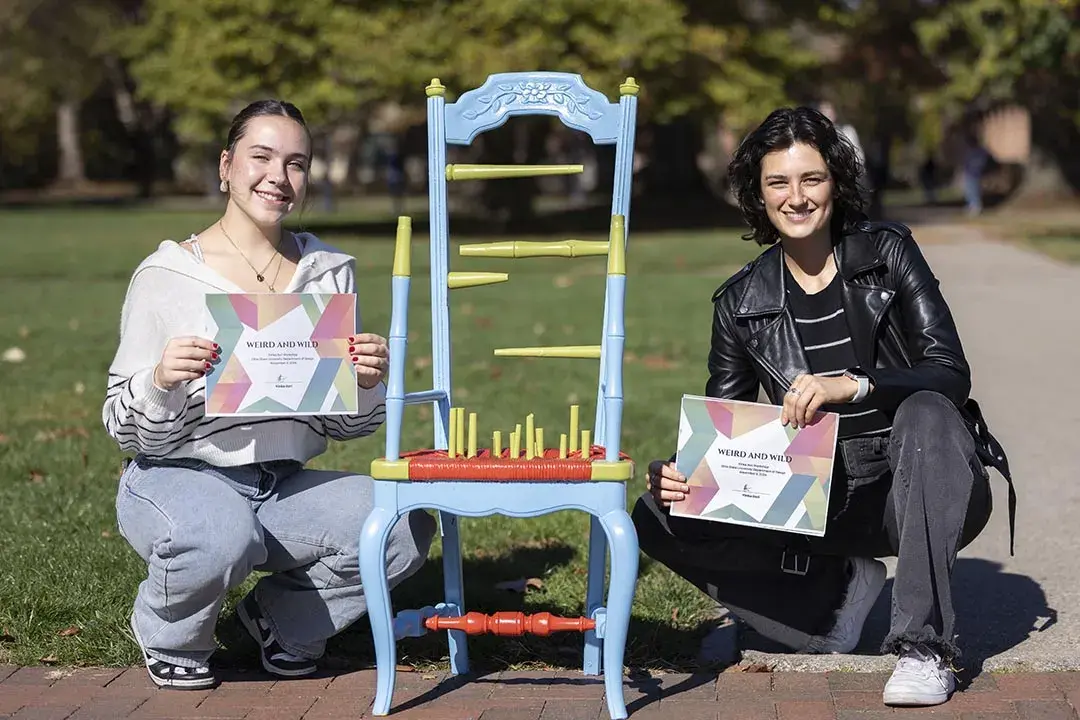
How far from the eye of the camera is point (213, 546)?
398 cm

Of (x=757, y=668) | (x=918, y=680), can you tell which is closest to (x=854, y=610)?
(x=757, y=668)

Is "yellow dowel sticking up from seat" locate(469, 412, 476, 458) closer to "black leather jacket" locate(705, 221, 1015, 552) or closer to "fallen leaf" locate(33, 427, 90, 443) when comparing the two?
"black leather jacket" locate(705, 221, 1015, 552)

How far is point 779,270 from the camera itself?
4.39 m

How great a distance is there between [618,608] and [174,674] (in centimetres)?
122

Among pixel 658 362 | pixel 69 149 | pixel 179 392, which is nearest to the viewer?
pixel 179 392

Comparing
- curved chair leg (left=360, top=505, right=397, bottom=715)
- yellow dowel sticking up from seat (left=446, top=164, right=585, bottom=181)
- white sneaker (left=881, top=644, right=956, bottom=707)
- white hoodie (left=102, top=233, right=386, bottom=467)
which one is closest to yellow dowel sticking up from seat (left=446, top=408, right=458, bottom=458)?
curved chair leg (left=360, top=505, right=397, bottom=715)

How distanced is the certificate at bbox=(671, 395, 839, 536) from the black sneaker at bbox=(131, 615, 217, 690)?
4.63ft

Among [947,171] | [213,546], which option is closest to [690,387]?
[213,546]

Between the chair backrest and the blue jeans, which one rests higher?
the chair backrest

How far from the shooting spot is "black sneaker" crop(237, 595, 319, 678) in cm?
434

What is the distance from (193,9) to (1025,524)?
25.3 metres

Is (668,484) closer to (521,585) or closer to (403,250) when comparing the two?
(403,250)

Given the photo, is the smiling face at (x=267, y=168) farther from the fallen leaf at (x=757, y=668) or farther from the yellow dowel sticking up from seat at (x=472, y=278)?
the fallen leaf at (x=757, y=668)

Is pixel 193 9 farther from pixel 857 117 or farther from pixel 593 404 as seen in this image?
pixel 857 117
